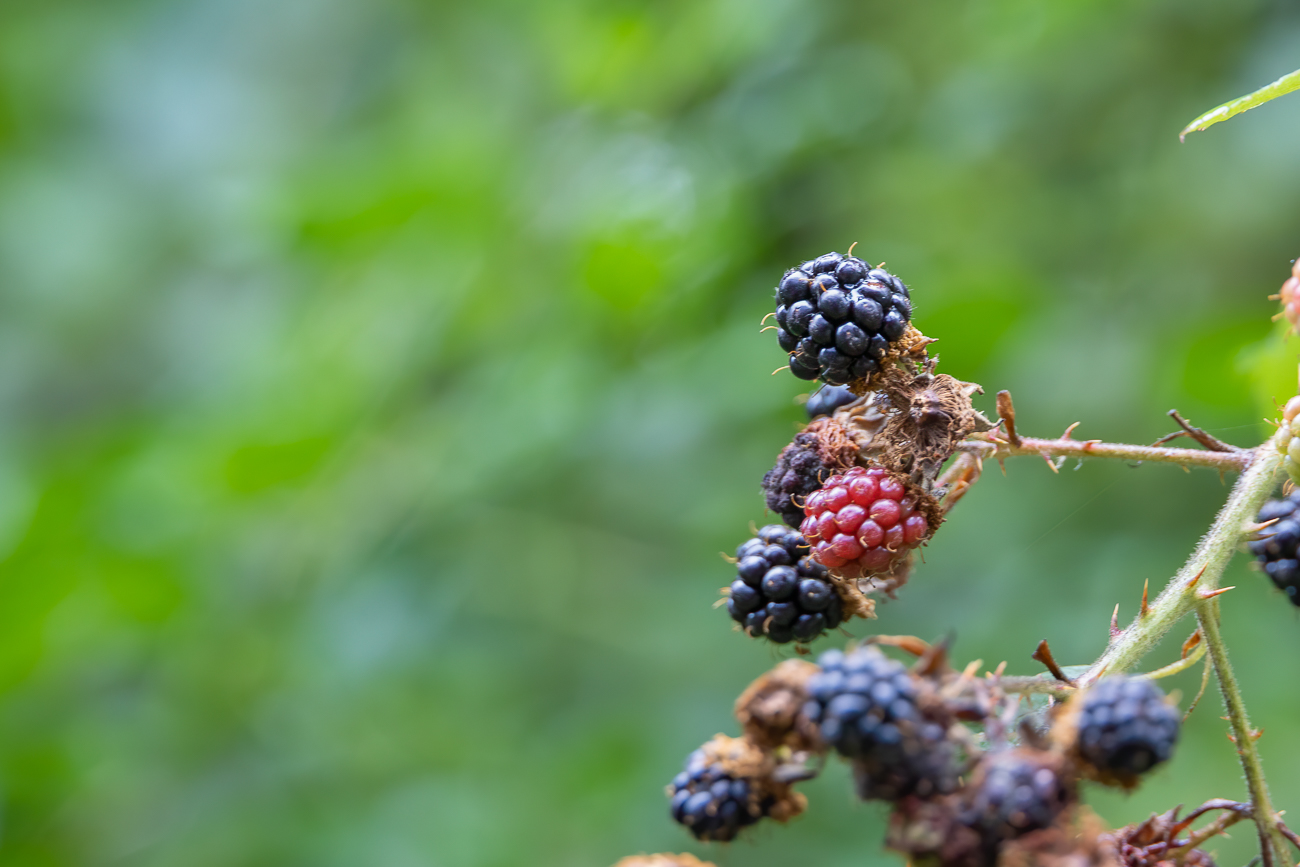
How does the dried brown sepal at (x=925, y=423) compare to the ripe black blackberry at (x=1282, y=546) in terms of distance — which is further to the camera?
the dried brown sepal at (x=925, y=423)

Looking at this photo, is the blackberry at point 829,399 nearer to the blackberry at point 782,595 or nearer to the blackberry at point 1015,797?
the blackberry at point 782,595

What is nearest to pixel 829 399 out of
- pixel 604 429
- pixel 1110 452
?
pixel 1110 452

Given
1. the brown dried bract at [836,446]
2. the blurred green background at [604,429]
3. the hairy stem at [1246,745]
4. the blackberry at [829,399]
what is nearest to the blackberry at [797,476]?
the brown dried bract at [836,446]

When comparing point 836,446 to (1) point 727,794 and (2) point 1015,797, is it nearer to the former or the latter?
(1) point 727,794

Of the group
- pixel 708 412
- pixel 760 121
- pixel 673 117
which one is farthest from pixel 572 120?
pixel 708 412

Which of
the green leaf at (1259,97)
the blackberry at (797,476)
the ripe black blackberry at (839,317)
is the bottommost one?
the blackberry at (797,476)

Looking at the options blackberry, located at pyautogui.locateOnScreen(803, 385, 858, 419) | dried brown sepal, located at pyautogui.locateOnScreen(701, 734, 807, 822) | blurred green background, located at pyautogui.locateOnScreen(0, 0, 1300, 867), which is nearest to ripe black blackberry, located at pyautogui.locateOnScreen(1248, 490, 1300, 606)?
blackberry, located at pyautogui.locateOnScreen(803, 385, 858, 419)
